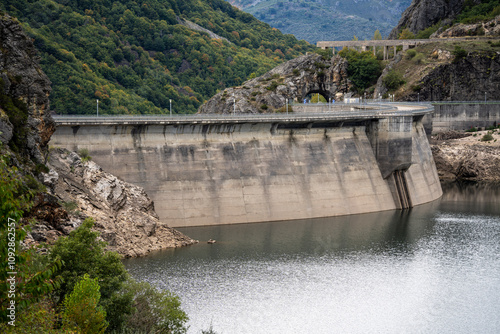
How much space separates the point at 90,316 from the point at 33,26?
11103 centimetres

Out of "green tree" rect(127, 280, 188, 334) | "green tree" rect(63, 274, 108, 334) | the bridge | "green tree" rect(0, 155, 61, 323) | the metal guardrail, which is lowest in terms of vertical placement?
"green tree" rect(127, 280, 188, 334)

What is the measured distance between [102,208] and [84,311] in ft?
90.6

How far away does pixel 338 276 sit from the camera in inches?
2040

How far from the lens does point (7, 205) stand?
20359 millimetres

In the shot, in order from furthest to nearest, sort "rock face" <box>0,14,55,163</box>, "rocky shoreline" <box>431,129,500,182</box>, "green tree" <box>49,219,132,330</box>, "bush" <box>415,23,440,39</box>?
"bush" <box>415,23,440,39</box>, "rocky shoreline" <box>431,129,500,182</box>, "rock face" <box>0,14,55,163</box>, "green tree" <box>49,219,132,330</box>

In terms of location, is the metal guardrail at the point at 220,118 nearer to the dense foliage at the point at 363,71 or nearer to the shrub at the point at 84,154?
the shrub at the point at 84,154

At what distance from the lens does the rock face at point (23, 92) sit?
48.6 meters

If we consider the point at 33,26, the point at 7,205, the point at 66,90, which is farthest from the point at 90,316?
the point at 33,26

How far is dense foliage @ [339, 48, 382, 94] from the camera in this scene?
14062 centimetres

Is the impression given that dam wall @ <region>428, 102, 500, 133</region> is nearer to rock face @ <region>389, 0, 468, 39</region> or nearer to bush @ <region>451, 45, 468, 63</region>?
bush @ <region>451, 45, 468, 63</region>

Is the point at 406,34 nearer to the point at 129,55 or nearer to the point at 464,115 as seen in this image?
the point at 464,115

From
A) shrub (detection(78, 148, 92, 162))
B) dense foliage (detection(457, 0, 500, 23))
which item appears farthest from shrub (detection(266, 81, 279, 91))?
shrub (detection(78, 148, 92, 162))

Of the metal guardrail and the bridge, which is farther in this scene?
the bridge

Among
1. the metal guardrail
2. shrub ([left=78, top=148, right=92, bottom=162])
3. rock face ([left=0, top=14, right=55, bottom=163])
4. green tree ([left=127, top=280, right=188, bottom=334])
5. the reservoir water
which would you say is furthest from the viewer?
the metal guardrail
